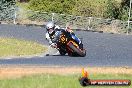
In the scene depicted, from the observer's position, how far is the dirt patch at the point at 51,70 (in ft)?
49.1

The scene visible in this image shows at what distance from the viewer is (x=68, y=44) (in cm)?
2206

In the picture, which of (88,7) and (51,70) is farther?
(88,7)

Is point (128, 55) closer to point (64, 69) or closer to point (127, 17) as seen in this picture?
point (64, 69)

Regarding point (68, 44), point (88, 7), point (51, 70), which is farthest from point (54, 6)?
point (51, 70)

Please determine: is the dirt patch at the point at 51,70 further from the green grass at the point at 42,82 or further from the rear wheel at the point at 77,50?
the rear wheel at the point at 77,50

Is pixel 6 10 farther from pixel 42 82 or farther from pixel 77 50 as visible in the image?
pixel 42 82

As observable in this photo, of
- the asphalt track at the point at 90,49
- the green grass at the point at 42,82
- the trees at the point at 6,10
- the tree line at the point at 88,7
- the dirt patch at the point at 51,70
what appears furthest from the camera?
the trees at the point at 6,10

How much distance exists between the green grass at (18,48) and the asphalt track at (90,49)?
1.76 metres

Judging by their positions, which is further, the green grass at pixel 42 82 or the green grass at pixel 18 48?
the green grass at pixel 18 48

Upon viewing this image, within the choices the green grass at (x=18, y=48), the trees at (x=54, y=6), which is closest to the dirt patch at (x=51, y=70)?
the green grass at (x=18, y=48)

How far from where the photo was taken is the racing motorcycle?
2183cm

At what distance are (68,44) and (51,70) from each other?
603cm

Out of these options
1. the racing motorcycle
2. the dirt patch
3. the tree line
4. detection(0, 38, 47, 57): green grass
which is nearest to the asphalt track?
the racing motorcycle

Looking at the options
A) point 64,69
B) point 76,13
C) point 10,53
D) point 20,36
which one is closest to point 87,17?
point 76,13
